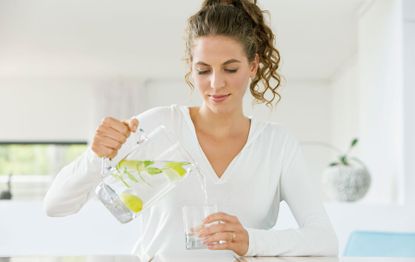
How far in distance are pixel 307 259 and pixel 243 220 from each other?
0.93ft

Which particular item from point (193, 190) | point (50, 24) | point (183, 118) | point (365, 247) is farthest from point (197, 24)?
point (50, 24)

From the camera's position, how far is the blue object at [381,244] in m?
2.69

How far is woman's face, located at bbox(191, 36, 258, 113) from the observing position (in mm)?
1708

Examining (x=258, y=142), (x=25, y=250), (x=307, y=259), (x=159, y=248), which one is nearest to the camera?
(x=307, y=259)

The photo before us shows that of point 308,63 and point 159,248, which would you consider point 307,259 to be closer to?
point 159,248

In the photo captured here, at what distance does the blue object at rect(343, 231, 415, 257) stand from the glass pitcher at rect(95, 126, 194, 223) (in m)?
1.53

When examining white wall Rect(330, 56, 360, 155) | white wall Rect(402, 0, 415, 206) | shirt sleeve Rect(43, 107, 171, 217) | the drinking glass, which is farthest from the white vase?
white wall Rect(330, 56, 360, 155)

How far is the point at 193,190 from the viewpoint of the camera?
1732 mm

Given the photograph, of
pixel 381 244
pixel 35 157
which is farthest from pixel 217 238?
pixel 35 157

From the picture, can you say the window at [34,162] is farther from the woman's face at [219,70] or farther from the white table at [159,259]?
the white table at [159,259]

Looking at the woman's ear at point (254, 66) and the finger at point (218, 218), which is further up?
the woman's ear at point (254, 66)

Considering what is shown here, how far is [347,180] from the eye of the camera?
13.3 feet

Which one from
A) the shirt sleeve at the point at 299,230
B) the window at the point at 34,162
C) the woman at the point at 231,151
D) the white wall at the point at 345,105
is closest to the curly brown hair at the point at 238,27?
the woman at the point at 231,151

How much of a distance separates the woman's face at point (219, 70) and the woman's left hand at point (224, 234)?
1.29 feet
